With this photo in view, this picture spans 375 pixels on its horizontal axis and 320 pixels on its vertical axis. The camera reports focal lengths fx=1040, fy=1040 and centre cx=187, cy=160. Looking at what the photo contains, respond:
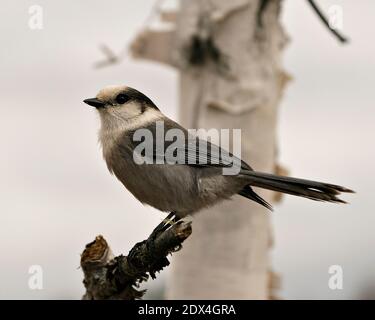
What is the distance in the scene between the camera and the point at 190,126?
7.23 meters

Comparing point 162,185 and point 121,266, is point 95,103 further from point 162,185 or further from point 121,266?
point 121,266

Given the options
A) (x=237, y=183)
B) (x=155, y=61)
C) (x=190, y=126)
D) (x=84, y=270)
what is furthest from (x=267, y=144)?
(x=84, y=270)

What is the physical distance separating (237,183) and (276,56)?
1841mm

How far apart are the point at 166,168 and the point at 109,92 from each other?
549 mm

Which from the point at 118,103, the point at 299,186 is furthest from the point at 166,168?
the point at 299,186

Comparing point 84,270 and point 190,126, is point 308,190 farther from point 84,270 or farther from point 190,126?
point 190,126

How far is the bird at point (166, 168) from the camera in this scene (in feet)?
17.4

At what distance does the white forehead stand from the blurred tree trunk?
162 centimetres

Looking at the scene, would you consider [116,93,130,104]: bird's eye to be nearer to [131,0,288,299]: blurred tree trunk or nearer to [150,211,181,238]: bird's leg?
[150,211,181,238]: bird's leg

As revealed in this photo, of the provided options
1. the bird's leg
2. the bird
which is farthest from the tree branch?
the bird's leg

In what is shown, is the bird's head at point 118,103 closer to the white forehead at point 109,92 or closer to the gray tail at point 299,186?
the white forehead at point 109,92

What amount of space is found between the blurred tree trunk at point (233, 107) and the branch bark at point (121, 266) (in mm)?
1741

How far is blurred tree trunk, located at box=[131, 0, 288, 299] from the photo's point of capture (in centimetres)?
706

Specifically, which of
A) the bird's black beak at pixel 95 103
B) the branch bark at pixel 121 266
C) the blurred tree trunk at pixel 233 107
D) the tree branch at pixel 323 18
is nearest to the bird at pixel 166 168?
the bird's black beak at pixel 95 103
